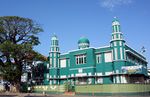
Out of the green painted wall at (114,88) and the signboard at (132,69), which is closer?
the green painted wall at (114,88)

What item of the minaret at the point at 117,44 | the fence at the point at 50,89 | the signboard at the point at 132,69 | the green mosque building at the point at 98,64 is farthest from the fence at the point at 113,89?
the minaret at the point at 117,44

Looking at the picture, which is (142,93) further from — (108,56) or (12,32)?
(12,32)

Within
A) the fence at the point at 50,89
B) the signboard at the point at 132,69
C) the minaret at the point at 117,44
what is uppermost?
the minaret at the point at 117,44

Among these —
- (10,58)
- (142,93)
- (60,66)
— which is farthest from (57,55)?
(142,93)

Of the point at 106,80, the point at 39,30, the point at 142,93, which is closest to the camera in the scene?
the point at 142,93

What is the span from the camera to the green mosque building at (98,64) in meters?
46.6

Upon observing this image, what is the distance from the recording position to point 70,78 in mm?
54844

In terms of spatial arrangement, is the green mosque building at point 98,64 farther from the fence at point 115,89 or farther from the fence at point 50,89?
the fence at point 50,89

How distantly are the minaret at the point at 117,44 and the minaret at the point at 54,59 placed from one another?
15.6 m

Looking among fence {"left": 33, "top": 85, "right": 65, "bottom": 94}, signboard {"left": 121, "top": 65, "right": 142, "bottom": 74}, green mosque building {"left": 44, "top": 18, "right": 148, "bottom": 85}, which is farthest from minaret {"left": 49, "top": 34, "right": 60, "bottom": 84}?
signboard {"left": 121, "top": 65, "right": 142, "bottom": 74}

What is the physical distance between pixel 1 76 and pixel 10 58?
13.8 ft

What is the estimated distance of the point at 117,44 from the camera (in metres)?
47.3

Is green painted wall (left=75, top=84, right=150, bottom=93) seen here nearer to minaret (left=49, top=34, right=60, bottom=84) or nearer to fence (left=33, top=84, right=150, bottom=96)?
fence (left=33, top=84, right=150, bottom=96)

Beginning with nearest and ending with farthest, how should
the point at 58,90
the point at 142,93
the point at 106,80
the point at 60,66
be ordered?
1. the point at 142,93
2. the point at 58,90
3. the point at 106,80
4. the point at 60,66
